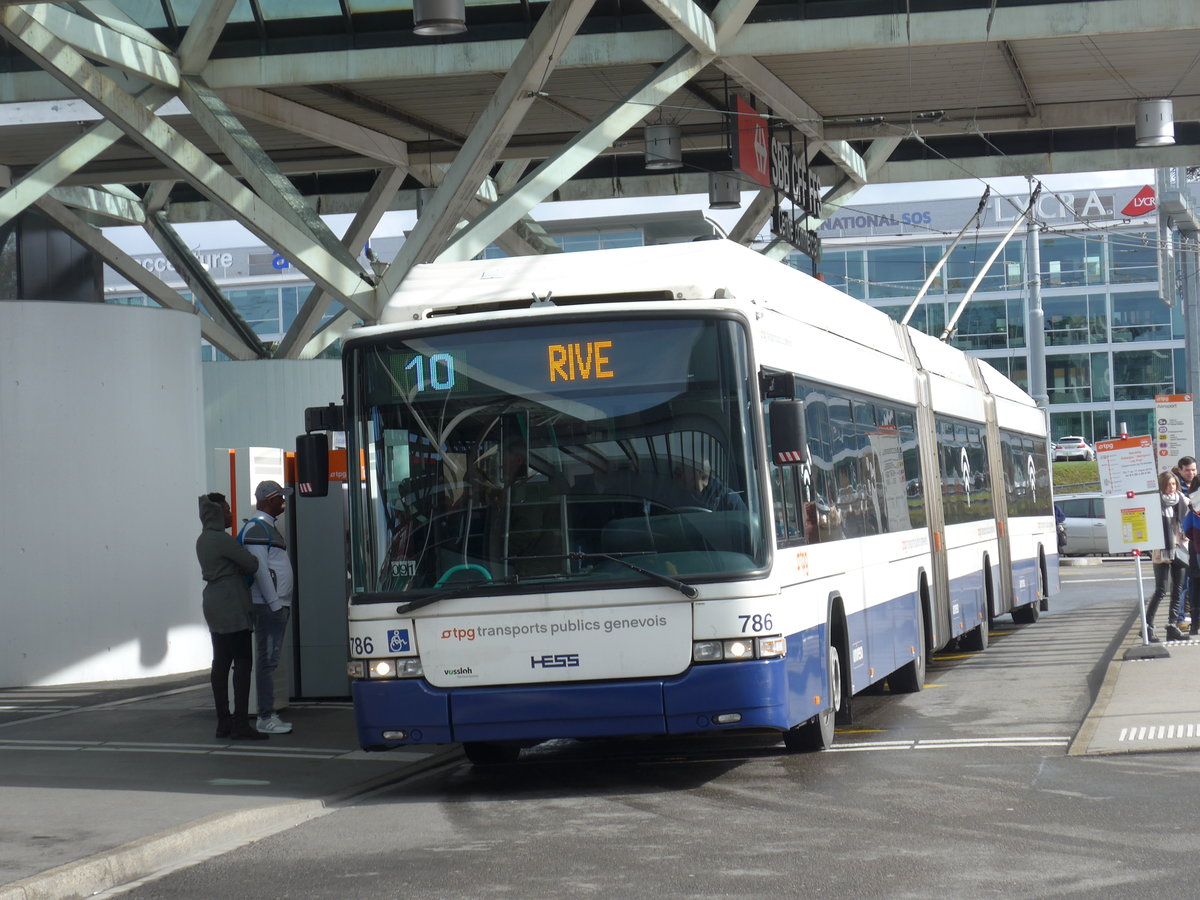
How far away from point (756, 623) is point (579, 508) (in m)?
1.11

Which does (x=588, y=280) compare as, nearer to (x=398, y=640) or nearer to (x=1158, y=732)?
(x=398, y=640)

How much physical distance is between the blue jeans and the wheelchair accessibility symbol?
3.28 meters

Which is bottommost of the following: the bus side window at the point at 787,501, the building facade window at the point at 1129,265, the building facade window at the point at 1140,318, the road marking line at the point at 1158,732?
the road marking line at the point at 1158,732

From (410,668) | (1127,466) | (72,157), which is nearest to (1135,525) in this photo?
(1127,466)

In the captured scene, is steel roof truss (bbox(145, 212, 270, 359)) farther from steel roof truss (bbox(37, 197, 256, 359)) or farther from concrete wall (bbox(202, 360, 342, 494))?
concrete wall (bbox(202, 360, 342, 494))

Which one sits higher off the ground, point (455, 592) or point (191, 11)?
point (191, 11)

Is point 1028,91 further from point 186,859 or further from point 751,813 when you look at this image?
point 186,859

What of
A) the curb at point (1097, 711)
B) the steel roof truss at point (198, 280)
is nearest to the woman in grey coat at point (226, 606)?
the curb at point (1097, 711)

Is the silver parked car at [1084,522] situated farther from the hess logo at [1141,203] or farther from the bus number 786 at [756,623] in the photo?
the bus number 786 at [756,623]

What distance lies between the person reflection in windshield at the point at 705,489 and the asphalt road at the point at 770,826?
155cm

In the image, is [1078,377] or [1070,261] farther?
[1078,377]

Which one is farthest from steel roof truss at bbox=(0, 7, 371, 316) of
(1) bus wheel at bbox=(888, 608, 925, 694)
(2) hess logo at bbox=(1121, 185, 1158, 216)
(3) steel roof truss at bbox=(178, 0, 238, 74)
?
(2) hess logo at bbox=(1121, 185, 1158, 216)

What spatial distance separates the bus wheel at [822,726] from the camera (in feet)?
35.3

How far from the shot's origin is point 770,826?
27.3 ft
